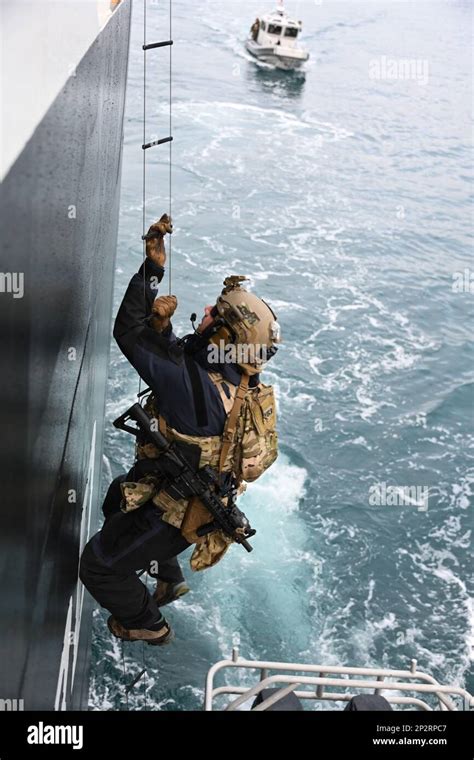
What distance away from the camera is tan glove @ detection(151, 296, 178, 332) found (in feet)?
14.4

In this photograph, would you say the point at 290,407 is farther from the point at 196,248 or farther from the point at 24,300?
the point at 24,300

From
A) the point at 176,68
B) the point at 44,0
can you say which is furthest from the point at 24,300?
the point at 176,68

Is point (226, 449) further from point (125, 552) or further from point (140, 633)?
point (140, 633)

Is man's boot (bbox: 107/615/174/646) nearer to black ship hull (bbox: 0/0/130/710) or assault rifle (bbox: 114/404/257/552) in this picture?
black ship hull (bbox: 0/0/130/710)

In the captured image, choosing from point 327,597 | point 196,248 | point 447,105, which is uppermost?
point 447,105

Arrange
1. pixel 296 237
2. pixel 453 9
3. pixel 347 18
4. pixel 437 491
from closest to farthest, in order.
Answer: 1. pixel 437 491
2. pixel 296 237
3. pixel 347 18
4. pixel 453 9

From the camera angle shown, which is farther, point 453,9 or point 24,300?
point 453,9

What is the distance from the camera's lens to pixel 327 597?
11.6 metres

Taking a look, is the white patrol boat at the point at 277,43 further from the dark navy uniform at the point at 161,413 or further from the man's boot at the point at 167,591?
the dark navy uniform at the point at 161,413

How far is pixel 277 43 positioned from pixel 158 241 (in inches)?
1543

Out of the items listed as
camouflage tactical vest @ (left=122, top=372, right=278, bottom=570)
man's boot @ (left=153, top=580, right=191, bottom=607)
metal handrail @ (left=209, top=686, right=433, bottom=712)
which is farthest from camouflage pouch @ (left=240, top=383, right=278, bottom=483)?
man's boot @ (left=153, top=580, right=191, bottom=607)
